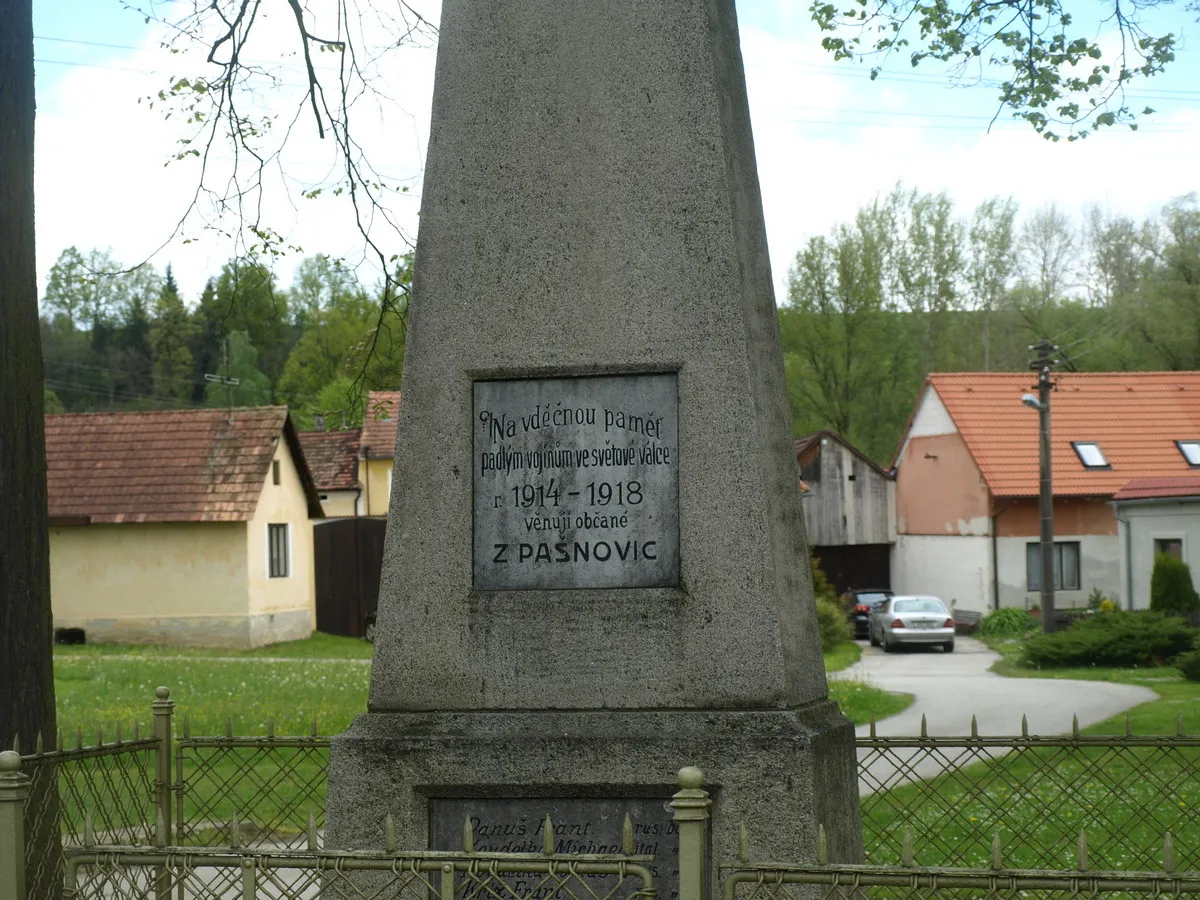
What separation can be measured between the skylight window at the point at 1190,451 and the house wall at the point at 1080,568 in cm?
315

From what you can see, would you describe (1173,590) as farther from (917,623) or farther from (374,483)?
(374,483)

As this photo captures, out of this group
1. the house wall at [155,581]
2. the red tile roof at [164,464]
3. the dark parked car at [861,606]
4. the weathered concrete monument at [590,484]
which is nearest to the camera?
the weathered concrete monument at [590,484]

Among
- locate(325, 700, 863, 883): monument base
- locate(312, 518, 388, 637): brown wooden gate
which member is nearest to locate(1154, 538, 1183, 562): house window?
locate(312, 518, 388, 637): brown wooden gate

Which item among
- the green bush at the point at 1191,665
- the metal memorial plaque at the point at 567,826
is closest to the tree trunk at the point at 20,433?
the metal memorial plaque at the point at 567,826

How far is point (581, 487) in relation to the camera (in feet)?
14.8

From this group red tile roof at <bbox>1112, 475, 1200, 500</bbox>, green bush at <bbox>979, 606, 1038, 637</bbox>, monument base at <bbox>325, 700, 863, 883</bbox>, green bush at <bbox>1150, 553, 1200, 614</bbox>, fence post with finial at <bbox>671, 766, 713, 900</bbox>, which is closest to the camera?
fence post with finial at <bbox>671, 766, 713, 900</bbox>

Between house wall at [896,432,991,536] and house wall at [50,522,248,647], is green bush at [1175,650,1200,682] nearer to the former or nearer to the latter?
house wall at [896,432,991,536]

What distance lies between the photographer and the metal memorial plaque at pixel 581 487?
14.7 ft

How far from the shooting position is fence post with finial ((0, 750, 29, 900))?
11.4 ft

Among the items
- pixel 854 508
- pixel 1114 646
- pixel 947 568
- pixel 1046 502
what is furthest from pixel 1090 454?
pixel 1114 646

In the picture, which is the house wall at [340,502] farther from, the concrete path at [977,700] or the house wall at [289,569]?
the concrete path at [977,700]

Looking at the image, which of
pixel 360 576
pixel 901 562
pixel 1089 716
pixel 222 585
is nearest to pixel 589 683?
pixel 1089 716

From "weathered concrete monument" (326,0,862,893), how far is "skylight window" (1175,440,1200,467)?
36.3 m

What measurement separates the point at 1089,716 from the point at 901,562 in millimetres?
27105
